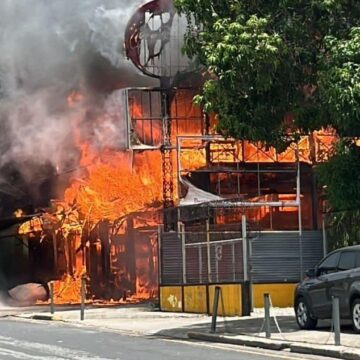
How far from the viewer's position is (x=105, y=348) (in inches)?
574

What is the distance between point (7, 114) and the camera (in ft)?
110

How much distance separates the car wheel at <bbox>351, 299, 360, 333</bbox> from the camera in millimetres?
14750

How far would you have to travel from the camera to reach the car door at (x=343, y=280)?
15.2 metres

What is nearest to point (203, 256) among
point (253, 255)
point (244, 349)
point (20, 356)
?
point (253, 255)

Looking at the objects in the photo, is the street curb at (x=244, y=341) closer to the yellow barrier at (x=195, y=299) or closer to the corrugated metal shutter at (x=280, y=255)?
the corrugated metal shutter at (x=280, y=255)

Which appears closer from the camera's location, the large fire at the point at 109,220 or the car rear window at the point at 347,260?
the car rear window at the point at 347,260

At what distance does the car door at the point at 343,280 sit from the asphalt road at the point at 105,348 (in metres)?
2.14

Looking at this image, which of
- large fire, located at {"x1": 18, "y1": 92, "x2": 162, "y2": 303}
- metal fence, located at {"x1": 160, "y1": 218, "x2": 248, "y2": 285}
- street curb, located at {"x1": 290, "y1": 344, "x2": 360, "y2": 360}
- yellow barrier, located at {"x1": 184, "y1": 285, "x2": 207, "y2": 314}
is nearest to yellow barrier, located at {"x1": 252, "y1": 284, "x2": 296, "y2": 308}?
metal fence, located at {"x1": 160, "y1": 218, "x2": 248, "y2": 285}

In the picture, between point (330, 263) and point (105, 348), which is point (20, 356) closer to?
point (105, 348)

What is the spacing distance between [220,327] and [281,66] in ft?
19.6

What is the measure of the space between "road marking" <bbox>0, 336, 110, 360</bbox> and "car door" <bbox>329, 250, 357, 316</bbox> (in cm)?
478

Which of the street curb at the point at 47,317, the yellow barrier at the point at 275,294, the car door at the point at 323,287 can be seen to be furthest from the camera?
the street curb at the point at 47,317

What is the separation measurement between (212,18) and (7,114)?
1963 centimetres

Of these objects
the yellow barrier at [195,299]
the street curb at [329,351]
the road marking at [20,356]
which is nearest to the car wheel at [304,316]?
the street curb at [329,351]
